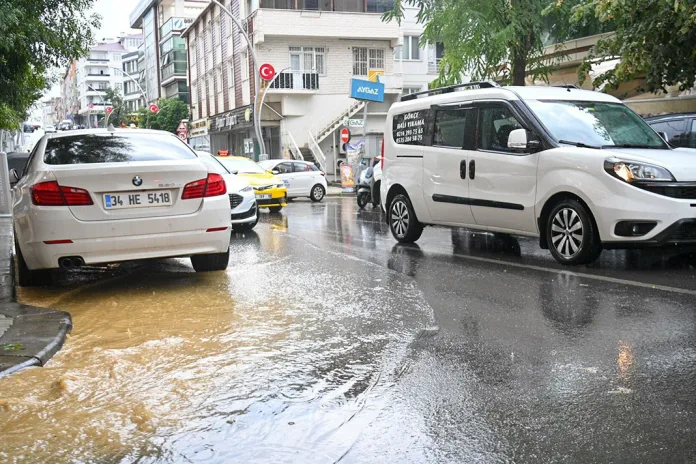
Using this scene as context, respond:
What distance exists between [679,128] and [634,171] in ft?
18.4

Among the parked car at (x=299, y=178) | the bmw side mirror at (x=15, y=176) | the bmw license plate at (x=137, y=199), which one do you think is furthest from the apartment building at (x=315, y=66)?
the bmw license plate at (x=137, y=199)

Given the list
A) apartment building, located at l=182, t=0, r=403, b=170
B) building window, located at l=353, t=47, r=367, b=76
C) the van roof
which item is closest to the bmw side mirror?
the van roof

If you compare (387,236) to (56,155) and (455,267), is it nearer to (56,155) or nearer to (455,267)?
(455,267)

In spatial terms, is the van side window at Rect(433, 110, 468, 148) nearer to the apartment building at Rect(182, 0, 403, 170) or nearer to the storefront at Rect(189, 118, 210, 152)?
the apartment building at Rect(182, 0, 403, 170)

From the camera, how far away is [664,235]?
7.83 meters

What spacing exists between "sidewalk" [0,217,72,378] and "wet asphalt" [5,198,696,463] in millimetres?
151

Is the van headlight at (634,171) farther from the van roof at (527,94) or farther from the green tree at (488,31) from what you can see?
the green tree at (488,31)

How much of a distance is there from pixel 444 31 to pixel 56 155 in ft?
43.5

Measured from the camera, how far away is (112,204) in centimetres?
725

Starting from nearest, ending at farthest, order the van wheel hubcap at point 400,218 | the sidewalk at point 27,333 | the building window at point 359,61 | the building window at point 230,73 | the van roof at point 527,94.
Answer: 1. the sidewalk at point 27,333
2. the van roof at point 527,94
3. the van wheel hubcap at point 400,218
4. the building window at point 359,61
5. the building window at point 230,73

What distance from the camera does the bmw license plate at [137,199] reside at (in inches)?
285

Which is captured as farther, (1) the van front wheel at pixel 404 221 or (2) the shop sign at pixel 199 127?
(2) the shop sign at pixel 199 127

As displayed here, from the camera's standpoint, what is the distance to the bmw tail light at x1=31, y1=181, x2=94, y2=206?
7105 mm

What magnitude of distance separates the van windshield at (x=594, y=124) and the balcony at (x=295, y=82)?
35.7 meters
